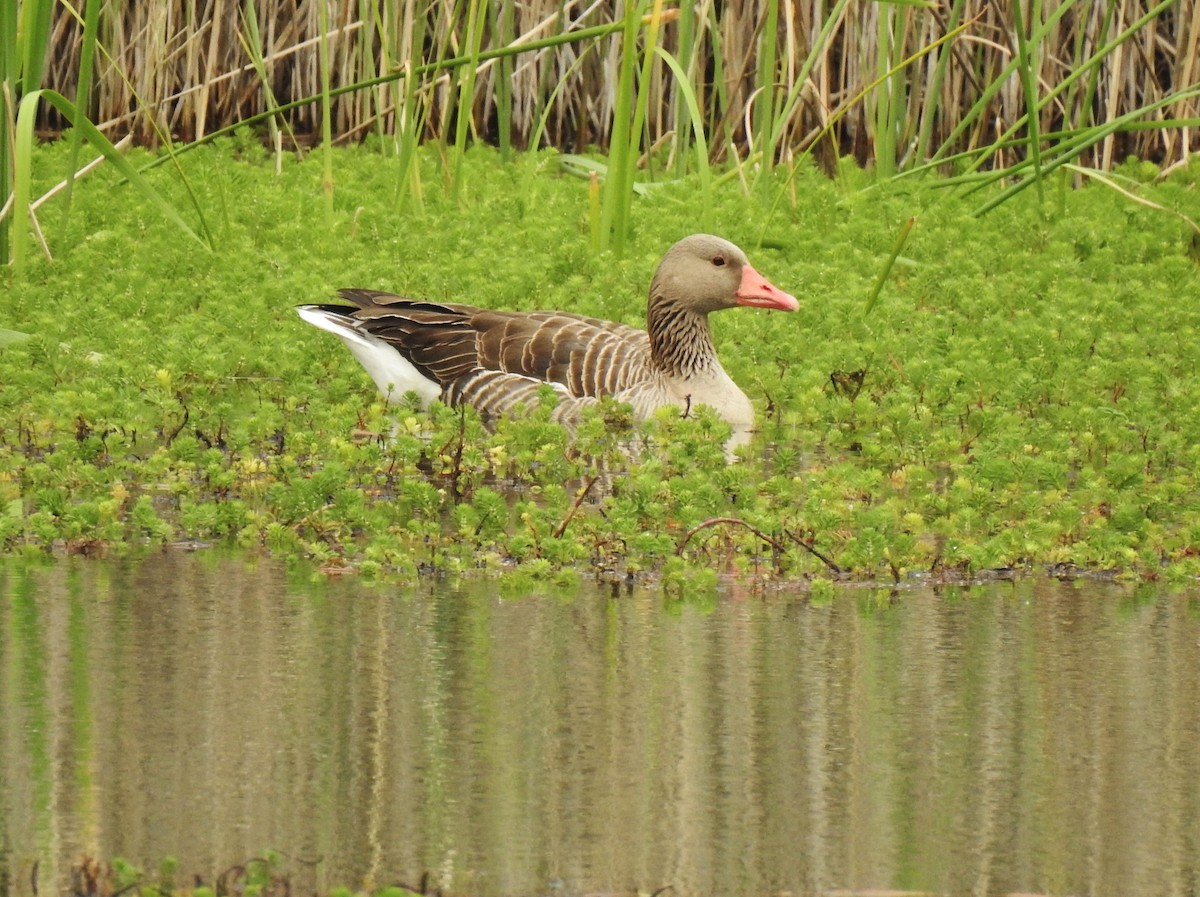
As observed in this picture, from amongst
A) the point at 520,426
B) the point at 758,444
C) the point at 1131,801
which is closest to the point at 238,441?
the point at 520,426

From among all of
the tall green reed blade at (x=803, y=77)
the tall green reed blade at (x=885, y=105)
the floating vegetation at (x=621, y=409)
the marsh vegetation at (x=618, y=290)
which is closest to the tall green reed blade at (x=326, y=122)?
the marsh vegetation at (x=618, y=290)

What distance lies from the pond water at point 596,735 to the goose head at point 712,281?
387cm

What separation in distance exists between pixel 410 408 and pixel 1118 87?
8.82 meters

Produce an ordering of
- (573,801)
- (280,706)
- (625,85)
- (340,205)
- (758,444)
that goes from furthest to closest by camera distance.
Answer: (340,205) → (625,85) → (758,444) → (280,706) → (573,801)

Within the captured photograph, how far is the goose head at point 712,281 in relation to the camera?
33.9 feet

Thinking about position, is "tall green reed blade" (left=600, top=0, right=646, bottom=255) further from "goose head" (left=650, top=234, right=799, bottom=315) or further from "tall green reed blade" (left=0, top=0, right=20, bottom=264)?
"tall green reed blade" (left=0, top=0, right=20, bottom=264)

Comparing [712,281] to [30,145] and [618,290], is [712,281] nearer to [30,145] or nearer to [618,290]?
[618,290]

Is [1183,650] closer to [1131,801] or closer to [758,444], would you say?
[1131,801]

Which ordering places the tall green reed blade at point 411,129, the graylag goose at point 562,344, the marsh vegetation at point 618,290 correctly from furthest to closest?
the tall green reed blade at point 411,129, the graylag goose at point 562,344, the marsh vegetation at point 618,290

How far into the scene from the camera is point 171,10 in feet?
54.0

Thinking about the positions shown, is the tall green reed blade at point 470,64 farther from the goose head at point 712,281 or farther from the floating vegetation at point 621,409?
the goose head at point 712,281

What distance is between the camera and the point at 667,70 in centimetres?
1623

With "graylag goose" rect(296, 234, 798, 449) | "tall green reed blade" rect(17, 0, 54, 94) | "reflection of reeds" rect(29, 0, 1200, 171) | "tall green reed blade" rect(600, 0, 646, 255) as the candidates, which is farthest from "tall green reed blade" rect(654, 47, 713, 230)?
"tall green reed blade" rect(17, 0, 54, 94)

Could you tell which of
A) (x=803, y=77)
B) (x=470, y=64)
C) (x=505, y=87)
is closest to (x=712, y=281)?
(x=803, y=77)
